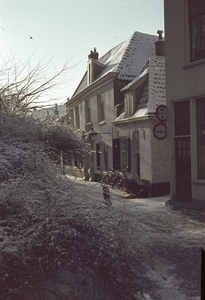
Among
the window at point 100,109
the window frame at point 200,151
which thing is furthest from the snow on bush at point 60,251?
the window at point 100,109

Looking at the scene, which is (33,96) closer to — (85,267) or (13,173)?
(13,173)

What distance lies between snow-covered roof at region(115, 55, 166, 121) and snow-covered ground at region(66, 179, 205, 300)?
5.16 m

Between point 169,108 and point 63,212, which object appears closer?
point 63,212

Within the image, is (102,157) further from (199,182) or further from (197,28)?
(197,28)

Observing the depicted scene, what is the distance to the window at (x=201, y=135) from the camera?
26.2 feet

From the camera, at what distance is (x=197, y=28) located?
318 inches

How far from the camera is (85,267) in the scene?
306cm

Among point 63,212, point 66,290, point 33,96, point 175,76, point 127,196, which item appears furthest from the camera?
point 127,196

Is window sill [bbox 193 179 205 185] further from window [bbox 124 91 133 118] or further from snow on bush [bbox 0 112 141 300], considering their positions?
window [bbox 124 91 133 118]

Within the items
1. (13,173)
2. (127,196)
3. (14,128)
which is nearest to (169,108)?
(127,196)

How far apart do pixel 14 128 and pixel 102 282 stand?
11.8 feet

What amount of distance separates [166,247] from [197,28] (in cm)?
633

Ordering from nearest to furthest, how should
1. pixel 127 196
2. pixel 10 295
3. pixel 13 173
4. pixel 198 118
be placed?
pixel 10 295 → pixel 13 173 → pixel 198 118 → pixel 127 196

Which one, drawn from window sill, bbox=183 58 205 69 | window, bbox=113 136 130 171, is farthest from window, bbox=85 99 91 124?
window sill, bbox=183 58 205 69
